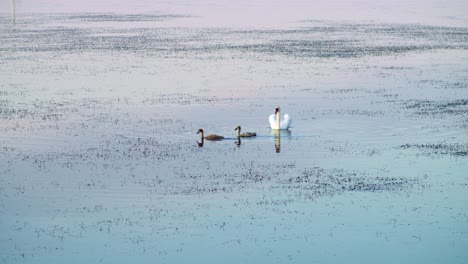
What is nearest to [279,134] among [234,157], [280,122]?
[280,122]

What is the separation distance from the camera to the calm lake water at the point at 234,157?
17453 millimetres

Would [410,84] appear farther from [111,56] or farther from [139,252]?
A: [139,252]

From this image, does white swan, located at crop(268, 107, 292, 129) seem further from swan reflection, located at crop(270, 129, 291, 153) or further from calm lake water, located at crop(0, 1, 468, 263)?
calm lake water, located at crop(0, 1, 468, 263)

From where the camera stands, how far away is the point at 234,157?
24.3 m

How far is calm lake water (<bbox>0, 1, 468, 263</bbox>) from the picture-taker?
17453 mm

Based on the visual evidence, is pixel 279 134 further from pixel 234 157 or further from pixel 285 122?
pixel 234 157

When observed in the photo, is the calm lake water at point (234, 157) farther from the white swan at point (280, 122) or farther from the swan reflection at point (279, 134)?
the white swan at point (280, 122)

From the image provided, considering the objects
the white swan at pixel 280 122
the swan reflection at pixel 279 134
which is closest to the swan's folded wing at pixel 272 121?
the white swan at pixel 280 122

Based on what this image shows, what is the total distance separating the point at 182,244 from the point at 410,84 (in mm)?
21489

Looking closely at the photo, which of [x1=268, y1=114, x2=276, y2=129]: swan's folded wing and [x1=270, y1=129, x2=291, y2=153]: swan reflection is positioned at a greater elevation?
[x1=268, y1=114, x2=276, y2=129]: swan's folded wing

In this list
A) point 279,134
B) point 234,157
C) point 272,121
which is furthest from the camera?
point 272,121

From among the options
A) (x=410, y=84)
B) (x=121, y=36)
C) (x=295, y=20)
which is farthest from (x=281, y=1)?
(x=410, y=84)

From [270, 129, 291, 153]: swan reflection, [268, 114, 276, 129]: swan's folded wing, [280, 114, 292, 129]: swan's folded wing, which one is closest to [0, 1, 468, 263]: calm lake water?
[270, 129, 291, 153]: swan reflection

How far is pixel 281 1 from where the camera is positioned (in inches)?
4557
